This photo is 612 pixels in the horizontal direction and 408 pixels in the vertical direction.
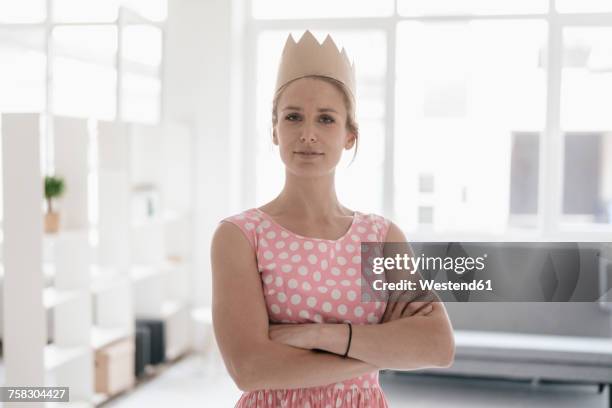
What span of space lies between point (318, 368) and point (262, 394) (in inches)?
4.3

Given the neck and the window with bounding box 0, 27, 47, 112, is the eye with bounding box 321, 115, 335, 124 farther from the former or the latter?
the window with bounding box 0, 27, 47, 112

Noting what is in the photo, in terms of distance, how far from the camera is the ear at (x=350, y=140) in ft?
3.51

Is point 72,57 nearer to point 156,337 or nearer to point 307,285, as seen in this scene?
point 156,337

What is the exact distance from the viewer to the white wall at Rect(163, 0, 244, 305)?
4.47 m

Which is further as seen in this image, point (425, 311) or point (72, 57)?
point (72, 57)

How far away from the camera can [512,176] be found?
179 inches

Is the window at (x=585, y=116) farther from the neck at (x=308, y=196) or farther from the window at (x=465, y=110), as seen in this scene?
the neck at (x=308, y=196)

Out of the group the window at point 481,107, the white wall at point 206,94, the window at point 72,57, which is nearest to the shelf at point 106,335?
the white wall at point 206,94

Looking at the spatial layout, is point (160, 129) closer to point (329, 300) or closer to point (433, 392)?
point (433, 392)

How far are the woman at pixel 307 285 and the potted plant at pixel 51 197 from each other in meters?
2.28

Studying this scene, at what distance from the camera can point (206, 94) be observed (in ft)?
14.8

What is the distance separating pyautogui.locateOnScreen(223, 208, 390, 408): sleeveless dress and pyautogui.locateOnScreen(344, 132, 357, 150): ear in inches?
5.4

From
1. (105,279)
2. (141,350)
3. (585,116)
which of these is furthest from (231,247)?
(585,116)

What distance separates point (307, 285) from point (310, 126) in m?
0.24
